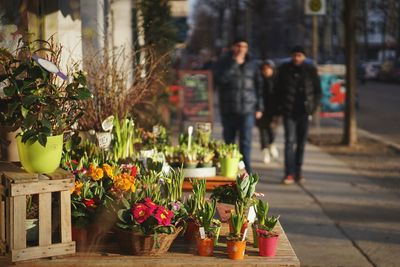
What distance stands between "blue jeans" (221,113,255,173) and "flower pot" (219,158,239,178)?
3.03 meters

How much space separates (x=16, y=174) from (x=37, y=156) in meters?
0.13

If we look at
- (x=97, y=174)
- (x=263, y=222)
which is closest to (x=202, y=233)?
(x=263, y=222)

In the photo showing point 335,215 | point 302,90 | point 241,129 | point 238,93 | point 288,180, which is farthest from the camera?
point 288,180

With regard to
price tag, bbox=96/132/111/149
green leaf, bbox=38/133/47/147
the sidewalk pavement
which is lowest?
the sidewalk pavement

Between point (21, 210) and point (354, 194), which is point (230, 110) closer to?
point (354, 194)

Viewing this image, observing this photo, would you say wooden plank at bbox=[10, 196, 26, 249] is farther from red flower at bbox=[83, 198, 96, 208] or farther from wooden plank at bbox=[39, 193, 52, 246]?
red flower at bbox=[83, 198, 96, 208]

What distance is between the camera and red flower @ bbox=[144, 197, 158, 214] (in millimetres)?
3467

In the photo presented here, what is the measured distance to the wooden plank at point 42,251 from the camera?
3.26 meters

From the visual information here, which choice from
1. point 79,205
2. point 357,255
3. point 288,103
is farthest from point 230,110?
point 79,205

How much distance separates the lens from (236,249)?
3412mm

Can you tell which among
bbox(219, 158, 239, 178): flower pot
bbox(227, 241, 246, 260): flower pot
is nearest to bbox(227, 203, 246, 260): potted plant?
bbox(227, 241, 246, 260): flower pot

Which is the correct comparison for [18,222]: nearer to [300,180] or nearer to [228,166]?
[228,166]

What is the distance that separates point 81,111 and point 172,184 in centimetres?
69

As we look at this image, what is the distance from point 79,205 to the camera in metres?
3.58
